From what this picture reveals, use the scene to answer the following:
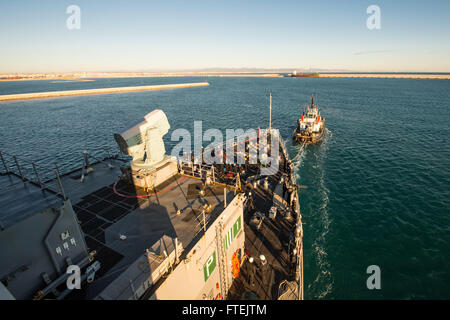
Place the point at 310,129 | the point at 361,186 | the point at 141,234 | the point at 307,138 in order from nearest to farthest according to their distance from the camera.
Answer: the point at 141,234
the point at 361,186
the point at 307,138
the point at 310,129

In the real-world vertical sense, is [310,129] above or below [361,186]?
above

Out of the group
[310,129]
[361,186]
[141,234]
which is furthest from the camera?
[310,129]

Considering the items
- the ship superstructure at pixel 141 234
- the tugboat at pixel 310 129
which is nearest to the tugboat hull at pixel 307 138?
Answer: the tugboat at pixel 310 129

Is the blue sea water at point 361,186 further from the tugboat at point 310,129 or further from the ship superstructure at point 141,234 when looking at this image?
the ship superstructure at point 141,234

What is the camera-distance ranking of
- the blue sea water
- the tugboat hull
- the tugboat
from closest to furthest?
1. the blue sea water
2. the tugboat hull
3. the tugboat

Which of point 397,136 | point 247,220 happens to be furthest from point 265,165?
point 397,136

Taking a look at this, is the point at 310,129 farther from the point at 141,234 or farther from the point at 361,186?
the point at 141,234

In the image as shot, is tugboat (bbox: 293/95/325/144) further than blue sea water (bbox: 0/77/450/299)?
Yes

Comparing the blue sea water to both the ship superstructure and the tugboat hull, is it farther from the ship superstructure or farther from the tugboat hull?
the ship superstructure

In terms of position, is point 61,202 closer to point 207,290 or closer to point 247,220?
point 207,290

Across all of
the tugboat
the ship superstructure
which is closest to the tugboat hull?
the tugboat

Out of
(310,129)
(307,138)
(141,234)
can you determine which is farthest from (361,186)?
(141,234)
